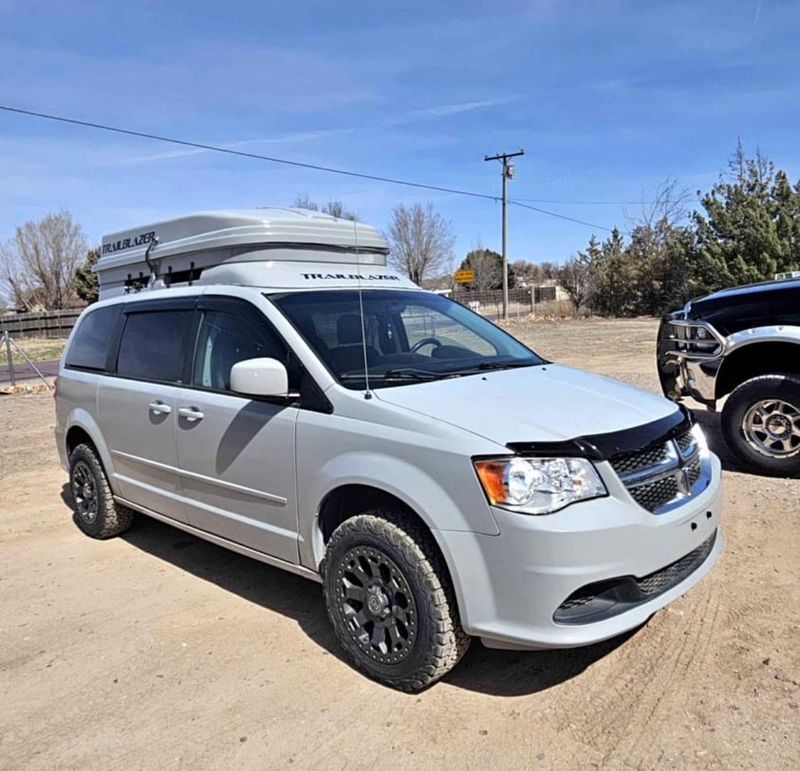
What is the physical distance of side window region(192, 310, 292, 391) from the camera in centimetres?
365

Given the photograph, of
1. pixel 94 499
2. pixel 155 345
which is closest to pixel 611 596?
pixel 155 345

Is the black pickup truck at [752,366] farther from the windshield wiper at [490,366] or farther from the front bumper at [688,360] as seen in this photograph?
the windshield wiper at [490,366]

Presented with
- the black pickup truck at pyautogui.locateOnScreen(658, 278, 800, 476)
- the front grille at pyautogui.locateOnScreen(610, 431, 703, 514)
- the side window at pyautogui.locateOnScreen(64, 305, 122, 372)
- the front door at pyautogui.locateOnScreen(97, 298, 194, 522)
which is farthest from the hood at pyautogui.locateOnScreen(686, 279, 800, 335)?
the side window at pyautogui.locateOnScreen(64, 305, 122, 372)

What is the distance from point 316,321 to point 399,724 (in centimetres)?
201

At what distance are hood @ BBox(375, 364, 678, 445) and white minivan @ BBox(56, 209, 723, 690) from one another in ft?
0.05

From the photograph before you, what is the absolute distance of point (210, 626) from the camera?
377 cm

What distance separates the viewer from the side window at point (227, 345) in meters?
3.65

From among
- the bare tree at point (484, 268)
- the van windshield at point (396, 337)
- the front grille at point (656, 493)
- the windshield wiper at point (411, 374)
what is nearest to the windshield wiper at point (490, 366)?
the van windshield at point (396, 337)

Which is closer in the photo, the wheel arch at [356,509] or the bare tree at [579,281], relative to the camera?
the wheel arch at [356,509]

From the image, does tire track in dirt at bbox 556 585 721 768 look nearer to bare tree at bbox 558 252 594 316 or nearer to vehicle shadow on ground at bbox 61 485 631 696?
vehicle shadow on ground at bbox 61 485 631 696

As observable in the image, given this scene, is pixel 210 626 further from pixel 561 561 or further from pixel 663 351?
pixel 663 351

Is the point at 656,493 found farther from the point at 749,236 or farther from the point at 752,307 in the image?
the point at 749,236

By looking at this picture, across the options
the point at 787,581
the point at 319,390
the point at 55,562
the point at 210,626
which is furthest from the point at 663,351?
the point at 55,562

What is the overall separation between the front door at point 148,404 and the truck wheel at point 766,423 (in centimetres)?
452
